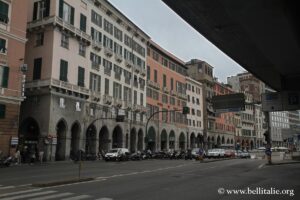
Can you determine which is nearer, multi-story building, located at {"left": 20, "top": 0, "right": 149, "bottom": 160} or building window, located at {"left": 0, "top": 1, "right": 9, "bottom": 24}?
building window, located at {"left": 0, "top": 1, "right": 9, "bottom": 24}

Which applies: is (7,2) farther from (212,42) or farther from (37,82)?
(212,42)

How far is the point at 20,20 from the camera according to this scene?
37125 mm

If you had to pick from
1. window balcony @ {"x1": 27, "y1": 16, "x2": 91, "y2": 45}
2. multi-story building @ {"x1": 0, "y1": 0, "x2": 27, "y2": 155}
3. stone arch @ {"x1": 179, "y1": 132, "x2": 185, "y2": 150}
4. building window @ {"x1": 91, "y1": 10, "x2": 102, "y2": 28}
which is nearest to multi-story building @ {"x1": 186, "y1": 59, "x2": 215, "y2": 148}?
stone arch @ {"x1": 179, "y1": 132, "x2": 185, "y2": 150}

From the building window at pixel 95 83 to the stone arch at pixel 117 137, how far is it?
7.88m

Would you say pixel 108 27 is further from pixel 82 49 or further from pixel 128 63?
pixel 82 49

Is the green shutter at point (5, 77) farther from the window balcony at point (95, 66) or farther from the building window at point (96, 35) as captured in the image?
the building window at point (96, 35)

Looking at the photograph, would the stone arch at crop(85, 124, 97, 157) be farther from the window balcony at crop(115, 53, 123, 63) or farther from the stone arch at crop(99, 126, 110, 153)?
the window balcony at crop(115, 53, 123, 63)

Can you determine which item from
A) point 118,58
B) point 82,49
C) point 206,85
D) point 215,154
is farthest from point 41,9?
point 206,85

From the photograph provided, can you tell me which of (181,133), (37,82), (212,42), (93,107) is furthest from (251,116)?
(212,42)

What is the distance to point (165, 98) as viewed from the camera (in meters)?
72.3

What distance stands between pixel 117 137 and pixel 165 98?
62.3 feet

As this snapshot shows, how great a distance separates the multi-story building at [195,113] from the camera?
8419cm

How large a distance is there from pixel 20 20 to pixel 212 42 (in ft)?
88.4

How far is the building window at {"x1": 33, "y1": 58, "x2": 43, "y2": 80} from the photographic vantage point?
4184 centimetres
